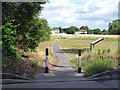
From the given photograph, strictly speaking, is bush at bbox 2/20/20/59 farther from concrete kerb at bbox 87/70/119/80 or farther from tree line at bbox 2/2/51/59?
concrete kerb at bbox 87/70/119/80

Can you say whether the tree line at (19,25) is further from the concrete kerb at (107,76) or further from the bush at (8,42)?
the concrete kerb at (107,76)

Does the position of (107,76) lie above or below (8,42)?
below

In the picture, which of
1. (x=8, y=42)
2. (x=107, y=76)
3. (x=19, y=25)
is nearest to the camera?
(x=107, y=76)

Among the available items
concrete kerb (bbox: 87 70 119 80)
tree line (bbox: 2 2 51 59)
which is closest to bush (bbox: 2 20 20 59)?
tree line (bbox: 2 2 51 59)

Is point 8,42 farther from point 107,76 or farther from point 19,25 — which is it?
point 107,76

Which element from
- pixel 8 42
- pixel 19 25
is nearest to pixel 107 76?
pixel 8 42

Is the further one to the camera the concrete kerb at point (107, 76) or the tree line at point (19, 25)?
the tree line at point (19, 25)

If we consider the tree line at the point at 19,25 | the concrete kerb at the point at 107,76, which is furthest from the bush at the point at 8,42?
the concrete kerb at the point at 107,76

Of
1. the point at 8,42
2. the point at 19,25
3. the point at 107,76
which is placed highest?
the point at 19,25

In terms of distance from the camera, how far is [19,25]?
11602 mm

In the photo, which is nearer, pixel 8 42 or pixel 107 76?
pixel 107 76

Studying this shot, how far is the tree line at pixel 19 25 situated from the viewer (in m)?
9.61

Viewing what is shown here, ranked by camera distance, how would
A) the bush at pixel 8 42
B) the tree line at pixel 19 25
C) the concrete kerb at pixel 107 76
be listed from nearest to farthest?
the concrete kerb at pixel 107 76, the bush at pixel 8 42, the tree line at pixel 19 25

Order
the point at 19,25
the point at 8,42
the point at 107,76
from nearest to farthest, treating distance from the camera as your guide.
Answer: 1. the point at 107,76
2. the point at 8,42
3. the point at 19,25
